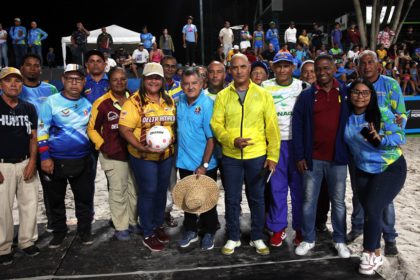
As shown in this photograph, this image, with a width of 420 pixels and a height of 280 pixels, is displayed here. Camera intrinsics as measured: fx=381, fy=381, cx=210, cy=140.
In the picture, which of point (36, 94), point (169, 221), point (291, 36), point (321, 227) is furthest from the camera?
point (291, 36)

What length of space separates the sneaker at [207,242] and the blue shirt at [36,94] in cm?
223

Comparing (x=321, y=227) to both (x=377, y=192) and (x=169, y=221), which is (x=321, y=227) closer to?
(x=377, y=192)

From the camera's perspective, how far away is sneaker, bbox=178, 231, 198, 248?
409 centimetres

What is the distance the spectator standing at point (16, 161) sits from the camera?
3.64m

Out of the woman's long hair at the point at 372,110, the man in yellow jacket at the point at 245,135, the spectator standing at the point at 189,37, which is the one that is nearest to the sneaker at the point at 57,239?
the man in yellow jacket at the point at 245,135

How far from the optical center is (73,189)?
4078mm

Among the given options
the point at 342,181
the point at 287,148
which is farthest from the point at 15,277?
the point at 342,181

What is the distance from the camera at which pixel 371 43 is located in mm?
15039

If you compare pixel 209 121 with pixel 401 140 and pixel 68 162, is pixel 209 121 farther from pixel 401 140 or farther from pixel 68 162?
pixel 401 140

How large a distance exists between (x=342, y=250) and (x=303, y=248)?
0.38m

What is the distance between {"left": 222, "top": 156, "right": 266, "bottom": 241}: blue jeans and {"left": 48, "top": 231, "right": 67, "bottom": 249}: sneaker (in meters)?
1.86

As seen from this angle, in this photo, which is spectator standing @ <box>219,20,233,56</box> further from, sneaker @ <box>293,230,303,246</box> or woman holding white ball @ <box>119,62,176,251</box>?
sneaker @ <box>293,230,303,246</box>

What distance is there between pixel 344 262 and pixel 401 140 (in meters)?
1.30

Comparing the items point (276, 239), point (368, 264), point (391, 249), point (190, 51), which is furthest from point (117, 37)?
point (368, 264)
